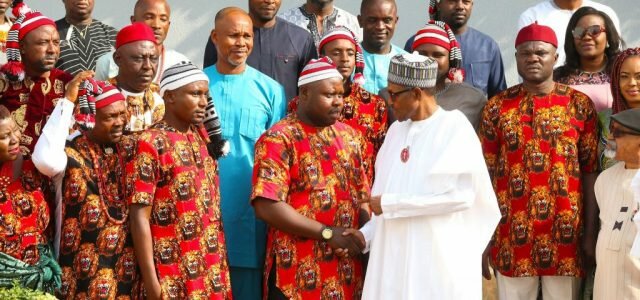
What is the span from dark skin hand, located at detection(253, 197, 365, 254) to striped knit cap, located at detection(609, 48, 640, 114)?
6.75 ft

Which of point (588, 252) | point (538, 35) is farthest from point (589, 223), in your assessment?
point (538, 35)

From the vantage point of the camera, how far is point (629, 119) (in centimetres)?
770

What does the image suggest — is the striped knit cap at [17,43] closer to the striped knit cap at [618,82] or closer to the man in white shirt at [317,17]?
the man in white shirt at [317,17]

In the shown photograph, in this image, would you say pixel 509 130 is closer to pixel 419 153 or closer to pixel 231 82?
pixel 419 153

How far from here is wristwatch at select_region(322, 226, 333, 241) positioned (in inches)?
294

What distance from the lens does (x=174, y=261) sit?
23.9ft

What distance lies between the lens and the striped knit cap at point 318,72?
25.2 feet

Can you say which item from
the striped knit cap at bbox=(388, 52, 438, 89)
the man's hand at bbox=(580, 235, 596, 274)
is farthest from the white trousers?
the striped knit cap at bbox=(388, 52, 438, 89)

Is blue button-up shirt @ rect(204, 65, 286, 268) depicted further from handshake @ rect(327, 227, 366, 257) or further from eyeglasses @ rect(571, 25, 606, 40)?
eyeglasses @ rect(571, 25, 606, 40)

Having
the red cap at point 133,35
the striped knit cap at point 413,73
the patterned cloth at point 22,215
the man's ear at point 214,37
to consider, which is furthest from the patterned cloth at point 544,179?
the patterned cloth at point 22,215

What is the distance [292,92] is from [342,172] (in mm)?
1499

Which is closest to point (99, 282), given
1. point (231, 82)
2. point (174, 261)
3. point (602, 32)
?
point (174, 261)

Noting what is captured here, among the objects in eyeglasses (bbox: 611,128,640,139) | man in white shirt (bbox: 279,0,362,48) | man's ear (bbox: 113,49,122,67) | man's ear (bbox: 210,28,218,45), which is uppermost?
man in white shirt (bbox: 279,0,362,48)

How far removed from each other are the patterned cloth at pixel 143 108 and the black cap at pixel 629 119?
2.92m
